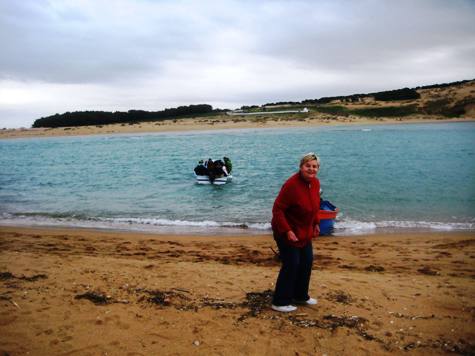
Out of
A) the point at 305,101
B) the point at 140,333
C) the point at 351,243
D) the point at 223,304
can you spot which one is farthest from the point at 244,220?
the point at 305,101

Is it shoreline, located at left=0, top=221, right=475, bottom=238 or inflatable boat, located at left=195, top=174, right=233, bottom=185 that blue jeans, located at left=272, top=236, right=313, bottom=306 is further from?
inflatable boat, located at left=195, top=174, right=233, bottom=185

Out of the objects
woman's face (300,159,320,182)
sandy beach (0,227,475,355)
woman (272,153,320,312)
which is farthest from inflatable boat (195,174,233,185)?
woman's face (300,159,320,182)

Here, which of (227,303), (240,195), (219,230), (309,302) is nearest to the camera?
(309,302)

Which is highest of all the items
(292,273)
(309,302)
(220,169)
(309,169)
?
(309,169)

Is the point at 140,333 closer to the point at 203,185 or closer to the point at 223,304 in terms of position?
the point at 223,304

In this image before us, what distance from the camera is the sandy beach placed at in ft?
14.1

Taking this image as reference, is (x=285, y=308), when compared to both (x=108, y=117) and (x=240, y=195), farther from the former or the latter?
(x=108, y=117)

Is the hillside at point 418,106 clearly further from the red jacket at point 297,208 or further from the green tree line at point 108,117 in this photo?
the red jacket at point 297,208

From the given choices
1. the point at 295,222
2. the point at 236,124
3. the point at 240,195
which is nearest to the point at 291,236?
the point at 295,222

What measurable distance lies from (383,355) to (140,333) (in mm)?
2875

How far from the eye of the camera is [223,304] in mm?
5383

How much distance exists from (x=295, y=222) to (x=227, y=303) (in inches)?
67.0


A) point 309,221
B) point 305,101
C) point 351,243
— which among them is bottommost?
point 351,243

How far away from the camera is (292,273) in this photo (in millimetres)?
4934
